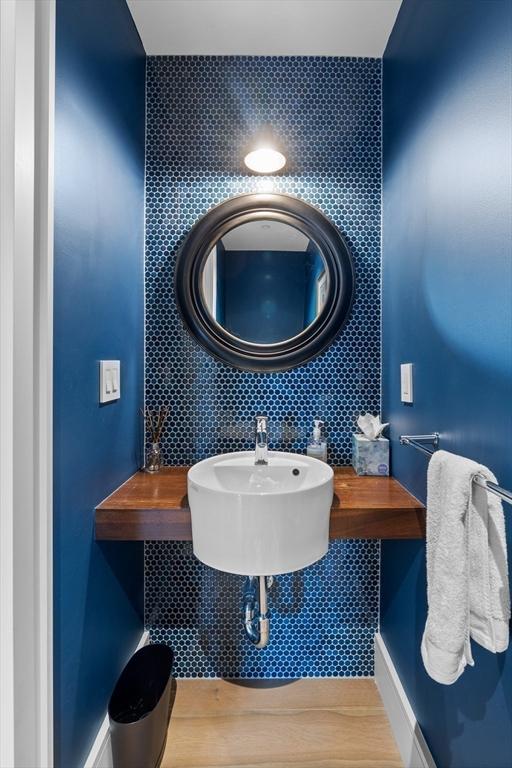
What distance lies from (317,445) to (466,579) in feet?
2.48

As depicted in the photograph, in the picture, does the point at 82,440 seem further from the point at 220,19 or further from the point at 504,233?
the point at 220,19

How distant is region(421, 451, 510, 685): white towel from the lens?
713mm

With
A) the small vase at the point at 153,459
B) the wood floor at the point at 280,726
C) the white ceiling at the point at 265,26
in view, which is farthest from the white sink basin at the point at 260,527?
the white ceiling at the point at 265,26

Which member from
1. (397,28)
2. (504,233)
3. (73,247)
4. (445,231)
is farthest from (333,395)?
(397,28)

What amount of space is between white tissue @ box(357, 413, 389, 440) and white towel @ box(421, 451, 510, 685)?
0.63 m

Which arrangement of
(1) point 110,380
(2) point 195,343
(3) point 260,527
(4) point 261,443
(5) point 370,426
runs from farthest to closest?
(2) point 195,343 < (5) point 370,426 < (4) point 261,443 < (1) point 110,380 < (3) point 260,527

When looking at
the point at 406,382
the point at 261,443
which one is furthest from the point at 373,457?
the point at 261,443

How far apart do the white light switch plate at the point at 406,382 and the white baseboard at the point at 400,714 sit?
967mm

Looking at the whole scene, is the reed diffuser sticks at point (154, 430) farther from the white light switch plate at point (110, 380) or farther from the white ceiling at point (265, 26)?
the white ceiling at point (265, 26)

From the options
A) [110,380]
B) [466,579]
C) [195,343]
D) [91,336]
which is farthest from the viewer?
[195,343]

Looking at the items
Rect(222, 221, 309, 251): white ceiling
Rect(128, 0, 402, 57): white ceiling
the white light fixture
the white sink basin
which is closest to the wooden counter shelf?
the white sink basin

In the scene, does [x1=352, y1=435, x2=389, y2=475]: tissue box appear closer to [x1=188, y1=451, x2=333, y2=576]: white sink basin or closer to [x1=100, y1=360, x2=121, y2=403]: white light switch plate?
[x1=188, y1=451, x2=333, y2=576]: white sink basin

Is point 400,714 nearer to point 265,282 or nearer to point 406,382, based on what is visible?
point 406,382

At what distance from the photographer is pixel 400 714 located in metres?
1.28
